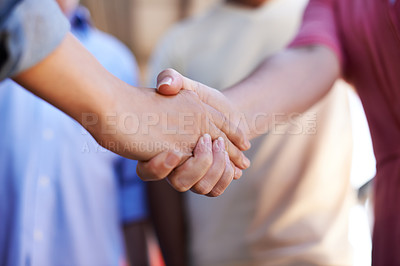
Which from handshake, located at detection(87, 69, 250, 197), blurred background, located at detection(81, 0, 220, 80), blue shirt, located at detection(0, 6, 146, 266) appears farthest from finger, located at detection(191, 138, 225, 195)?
blurred background, located at detection(81, 0, 220, 80)

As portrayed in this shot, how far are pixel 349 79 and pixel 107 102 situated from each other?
0.45 metres

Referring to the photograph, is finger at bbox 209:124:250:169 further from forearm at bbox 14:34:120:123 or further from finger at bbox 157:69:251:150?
forearm at bbox 14:34:120:123

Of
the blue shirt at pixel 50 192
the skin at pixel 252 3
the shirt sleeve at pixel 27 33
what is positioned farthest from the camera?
the skin at pixel 252 3

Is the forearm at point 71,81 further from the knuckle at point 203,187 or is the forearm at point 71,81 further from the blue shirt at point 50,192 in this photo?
the blue shirt at point 50,192

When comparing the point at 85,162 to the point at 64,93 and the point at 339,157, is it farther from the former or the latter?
the point at 339,157

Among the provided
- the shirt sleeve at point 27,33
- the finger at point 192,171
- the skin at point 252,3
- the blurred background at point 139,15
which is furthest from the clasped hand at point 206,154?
the blurred background at point 139,15

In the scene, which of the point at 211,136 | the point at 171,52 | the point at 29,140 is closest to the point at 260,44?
the point at 171,52

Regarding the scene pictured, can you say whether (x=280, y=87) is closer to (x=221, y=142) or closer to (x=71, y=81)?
(x=221, y=142)

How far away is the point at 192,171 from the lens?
49 cm

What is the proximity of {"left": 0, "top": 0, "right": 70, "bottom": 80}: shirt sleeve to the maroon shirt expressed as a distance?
0.43m

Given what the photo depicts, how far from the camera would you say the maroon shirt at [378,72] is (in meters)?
0.54

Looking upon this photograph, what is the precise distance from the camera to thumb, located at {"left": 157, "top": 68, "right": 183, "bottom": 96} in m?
0.50

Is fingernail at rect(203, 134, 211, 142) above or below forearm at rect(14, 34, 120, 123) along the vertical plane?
below

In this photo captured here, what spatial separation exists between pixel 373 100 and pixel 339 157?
0.94ft
